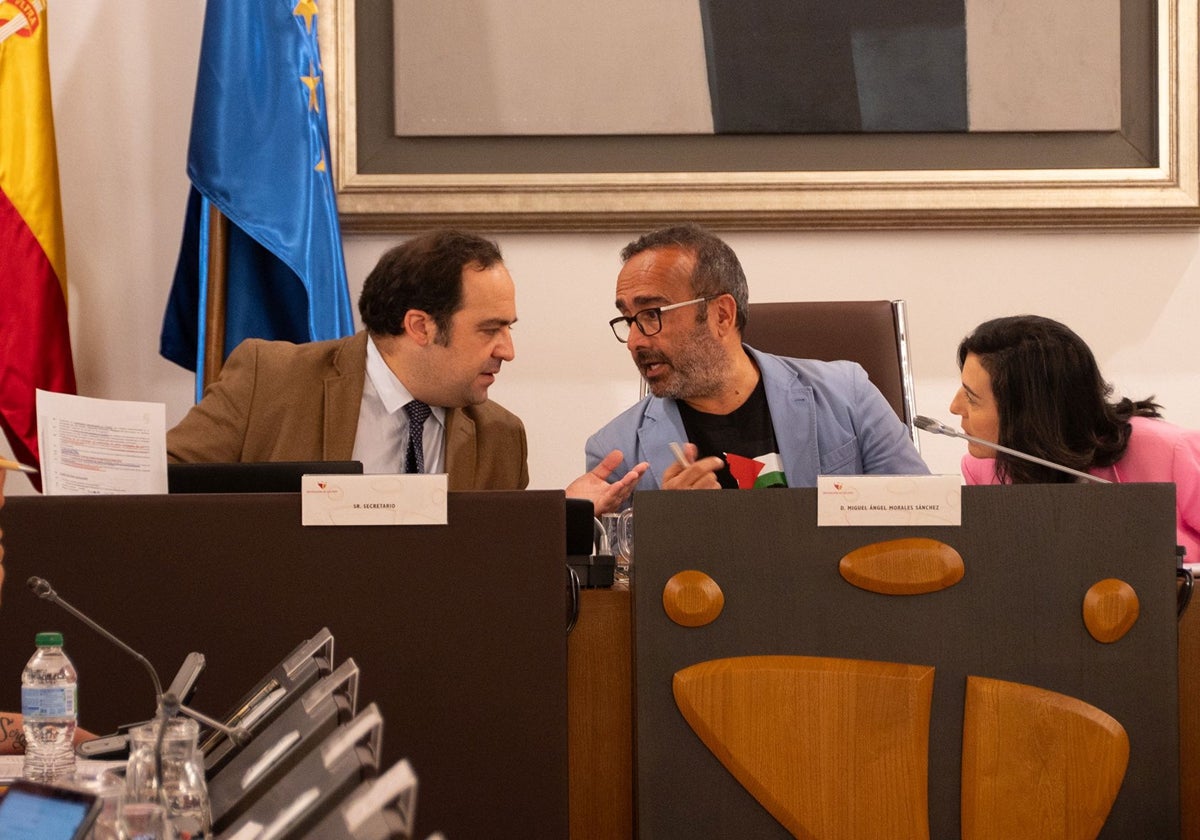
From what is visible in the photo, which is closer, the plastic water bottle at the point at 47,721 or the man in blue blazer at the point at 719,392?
the plastic water bottle at the point at 47,721

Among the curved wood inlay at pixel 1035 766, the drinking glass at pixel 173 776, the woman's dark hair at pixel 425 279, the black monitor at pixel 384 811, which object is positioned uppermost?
the woman's dark hair at pixel 425 279

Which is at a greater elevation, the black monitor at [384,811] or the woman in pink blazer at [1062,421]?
the woman in pink blazer at [1062,421]

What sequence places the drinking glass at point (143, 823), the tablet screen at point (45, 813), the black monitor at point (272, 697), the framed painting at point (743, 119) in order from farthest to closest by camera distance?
the framed painting at point (743, 119), the black monitor at point (272, 697), the drinking glass at point (143, 823), the tablet screen at point (45, 813)

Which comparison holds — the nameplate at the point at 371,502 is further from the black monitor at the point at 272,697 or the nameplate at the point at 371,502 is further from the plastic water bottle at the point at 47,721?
the plastic water bottle at the point at 47,721

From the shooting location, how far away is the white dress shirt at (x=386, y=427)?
8.09ft

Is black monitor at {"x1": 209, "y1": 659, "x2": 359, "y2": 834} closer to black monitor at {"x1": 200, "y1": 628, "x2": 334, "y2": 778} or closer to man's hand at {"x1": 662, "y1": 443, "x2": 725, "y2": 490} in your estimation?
black monitor at {"x1": 200, "y1": 628, "x2": 334, "y2": 778}

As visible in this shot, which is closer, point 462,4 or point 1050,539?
point 1050,539

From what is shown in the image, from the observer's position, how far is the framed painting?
3.12 meters

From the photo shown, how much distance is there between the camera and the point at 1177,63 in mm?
3172

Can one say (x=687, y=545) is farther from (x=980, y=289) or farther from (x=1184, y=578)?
(x=980, y=289)

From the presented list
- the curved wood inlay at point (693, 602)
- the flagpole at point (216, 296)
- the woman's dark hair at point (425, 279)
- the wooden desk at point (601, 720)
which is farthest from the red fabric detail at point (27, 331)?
the curved wood inlay at point (693, 602)

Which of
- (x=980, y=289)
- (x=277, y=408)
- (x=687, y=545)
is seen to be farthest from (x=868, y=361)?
(x=687, y=545)

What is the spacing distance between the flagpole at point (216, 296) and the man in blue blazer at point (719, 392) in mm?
902

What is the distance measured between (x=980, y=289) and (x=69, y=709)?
2.49 meters
